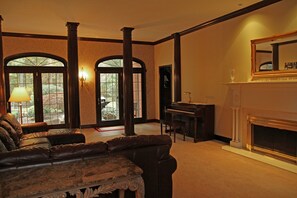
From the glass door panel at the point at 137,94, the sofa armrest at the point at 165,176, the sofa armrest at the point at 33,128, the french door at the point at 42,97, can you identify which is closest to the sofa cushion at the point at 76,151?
the sofa armrest at the point at 165,176

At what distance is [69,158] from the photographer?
213cm

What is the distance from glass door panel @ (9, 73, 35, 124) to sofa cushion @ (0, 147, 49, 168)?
5.82 m

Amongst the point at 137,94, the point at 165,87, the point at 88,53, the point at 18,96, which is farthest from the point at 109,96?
the point at 18,96

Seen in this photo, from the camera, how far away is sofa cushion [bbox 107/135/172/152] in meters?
2.33

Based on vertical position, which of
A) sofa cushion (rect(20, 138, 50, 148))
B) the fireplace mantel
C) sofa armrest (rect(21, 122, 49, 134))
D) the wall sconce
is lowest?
sofa cushion (rect(20, 138, 50, 148))

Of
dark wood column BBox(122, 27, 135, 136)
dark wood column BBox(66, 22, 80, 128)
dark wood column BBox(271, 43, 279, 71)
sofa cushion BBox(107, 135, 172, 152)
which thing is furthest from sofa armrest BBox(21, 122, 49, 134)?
dark wood column BBox(271, 43, 279, 71)

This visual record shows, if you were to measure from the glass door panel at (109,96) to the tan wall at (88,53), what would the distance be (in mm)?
335

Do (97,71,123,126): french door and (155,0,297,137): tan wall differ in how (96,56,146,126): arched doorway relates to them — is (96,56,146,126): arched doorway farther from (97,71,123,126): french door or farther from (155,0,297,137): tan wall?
(155,0,297,137): tan wall

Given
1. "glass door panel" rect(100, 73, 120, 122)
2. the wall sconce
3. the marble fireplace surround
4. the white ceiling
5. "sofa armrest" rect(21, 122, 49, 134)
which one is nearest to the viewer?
the marble fireplace surround

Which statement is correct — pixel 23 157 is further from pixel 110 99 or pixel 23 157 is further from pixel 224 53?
pixel 110 99

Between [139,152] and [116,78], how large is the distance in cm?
620

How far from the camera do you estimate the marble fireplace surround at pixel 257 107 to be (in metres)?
3.97

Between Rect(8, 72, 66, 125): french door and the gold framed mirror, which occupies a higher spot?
the gold framed mirror

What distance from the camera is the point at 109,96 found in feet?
27.2
